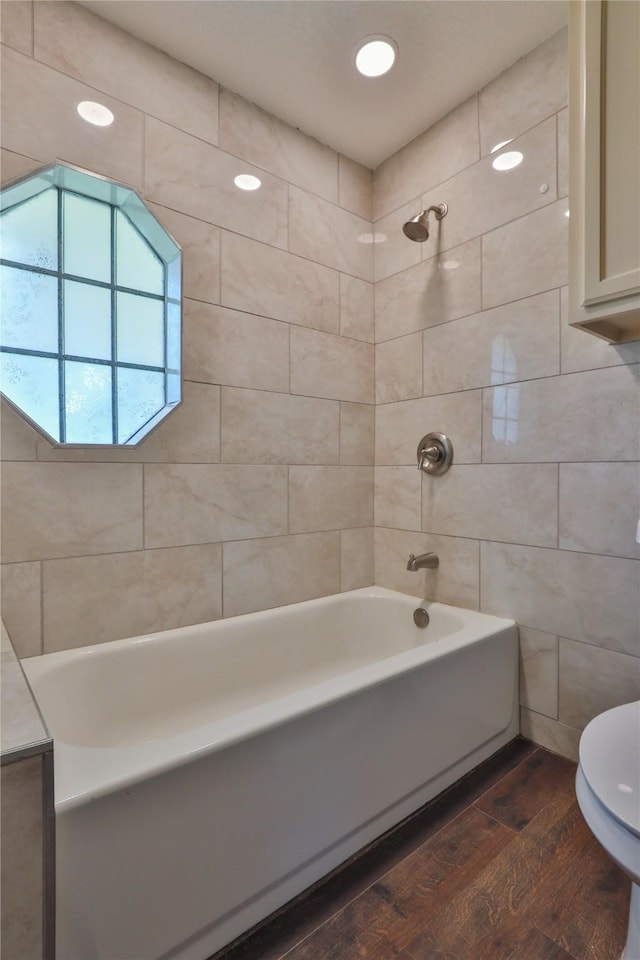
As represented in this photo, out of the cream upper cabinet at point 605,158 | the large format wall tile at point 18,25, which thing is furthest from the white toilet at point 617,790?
the large format wall tile at point 18,25

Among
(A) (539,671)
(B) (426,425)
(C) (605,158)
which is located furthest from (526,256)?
(A) (539,671)

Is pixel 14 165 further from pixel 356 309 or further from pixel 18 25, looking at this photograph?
pixel 356 309

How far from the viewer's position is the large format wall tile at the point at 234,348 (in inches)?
68.1

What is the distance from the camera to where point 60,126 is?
1.46 meters

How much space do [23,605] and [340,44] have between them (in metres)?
2.24

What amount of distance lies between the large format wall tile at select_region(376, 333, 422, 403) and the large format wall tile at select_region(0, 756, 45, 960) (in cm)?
191

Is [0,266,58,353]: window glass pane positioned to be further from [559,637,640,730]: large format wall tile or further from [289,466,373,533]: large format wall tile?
[559,637,640,730]: large format wall tile

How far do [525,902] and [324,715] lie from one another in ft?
2.22

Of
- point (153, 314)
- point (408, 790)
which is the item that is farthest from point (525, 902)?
point (153, 314)

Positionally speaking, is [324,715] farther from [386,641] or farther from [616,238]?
[616,238]

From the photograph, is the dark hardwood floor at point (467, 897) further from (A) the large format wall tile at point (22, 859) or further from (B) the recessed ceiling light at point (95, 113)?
(B) the recessed ceiling light at point (95, 113)

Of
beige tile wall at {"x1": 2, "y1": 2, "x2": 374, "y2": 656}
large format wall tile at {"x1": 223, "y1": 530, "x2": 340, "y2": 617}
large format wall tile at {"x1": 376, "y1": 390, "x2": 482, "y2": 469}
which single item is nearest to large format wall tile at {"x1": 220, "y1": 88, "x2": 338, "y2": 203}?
beige tile wall at {"x1": 2, "y1": 2, "x2": 374, "y2": 656}

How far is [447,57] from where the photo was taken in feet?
5.49

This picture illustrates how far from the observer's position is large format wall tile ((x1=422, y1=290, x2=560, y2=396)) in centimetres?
165
